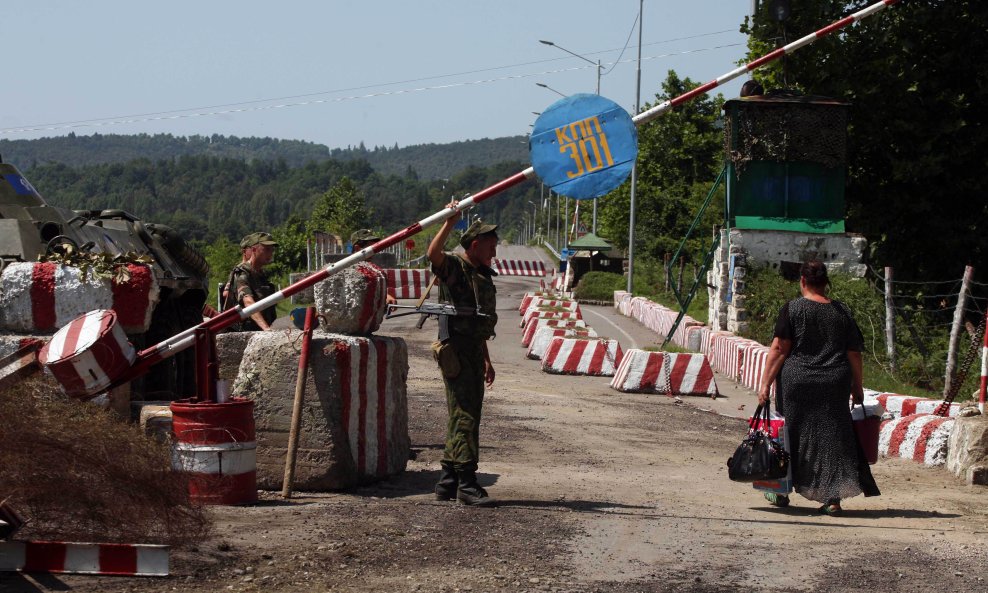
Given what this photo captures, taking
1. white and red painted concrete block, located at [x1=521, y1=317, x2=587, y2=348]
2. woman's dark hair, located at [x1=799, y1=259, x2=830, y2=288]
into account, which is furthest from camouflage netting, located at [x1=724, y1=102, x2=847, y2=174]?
woman's dark hair, located at [x1=799, y1=259, x2=830, y2=288]

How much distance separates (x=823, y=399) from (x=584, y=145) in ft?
7.68

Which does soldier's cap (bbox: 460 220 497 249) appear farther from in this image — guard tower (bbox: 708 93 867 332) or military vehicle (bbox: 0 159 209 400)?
guard tower (bbox: 708 93 867 332)

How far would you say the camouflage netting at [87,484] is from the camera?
5.94 metres

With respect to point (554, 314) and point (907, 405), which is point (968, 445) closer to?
point (907, 405)

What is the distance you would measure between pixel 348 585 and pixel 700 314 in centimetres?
3220

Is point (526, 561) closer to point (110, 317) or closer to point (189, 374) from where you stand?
point (110, 317)

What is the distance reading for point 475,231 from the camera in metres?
8.59

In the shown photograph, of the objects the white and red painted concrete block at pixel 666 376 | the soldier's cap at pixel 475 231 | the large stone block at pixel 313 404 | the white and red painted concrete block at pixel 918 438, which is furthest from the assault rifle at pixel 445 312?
the white and red painted concrete block at pixel 666 376

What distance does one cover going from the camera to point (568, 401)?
16125mm

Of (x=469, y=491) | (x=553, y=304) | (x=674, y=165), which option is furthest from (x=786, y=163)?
(x=674, y=165)

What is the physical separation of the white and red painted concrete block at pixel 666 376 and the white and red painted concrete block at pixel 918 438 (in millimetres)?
5803

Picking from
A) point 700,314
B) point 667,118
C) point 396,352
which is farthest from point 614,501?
point 667,118

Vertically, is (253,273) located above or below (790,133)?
below

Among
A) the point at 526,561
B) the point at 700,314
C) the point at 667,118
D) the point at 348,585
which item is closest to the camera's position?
the point at 348,585
